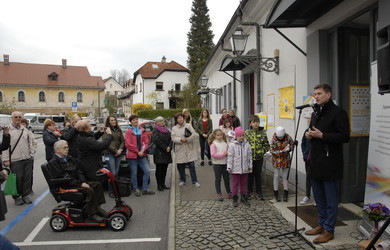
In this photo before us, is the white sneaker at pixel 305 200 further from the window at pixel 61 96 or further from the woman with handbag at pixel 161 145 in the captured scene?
the window at pixel 61 96

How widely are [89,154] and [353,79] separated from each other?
16.2ft

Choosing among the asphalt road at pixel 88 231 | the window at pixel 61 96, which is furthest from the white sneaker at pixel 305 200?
the window at pixel 61 96

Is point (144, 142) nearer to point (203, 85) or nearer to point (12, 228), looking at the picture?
point (12, 228)

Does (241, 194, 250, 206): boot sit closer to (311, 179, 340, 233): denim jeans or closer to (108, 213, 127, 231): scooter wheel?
(311, 179, 340, 233): denim jeans

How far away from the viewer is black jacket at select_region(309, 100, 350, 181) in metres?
3.56

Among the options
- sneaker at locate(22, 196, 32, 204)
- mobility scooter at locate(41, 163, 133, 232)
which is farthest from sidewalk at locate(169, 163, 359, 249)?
sneaker at locate(22, 196, 32, 204)

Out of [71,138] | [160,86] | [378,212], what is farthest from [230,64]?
[160,86]

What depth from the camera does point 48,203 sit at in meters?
6.35

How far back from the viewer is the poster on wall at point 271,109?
26.5ft

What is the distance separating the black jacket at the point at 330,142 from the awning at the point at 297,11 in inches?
75.2

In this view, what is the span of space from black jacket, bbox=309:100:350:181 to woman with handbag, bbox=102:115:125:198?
4390 mm

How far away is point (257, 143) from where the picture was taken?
590cm

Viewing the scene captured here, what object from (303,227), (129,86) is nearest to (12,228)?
(303,227)

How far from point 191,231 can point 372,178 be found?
2547 millimetres
